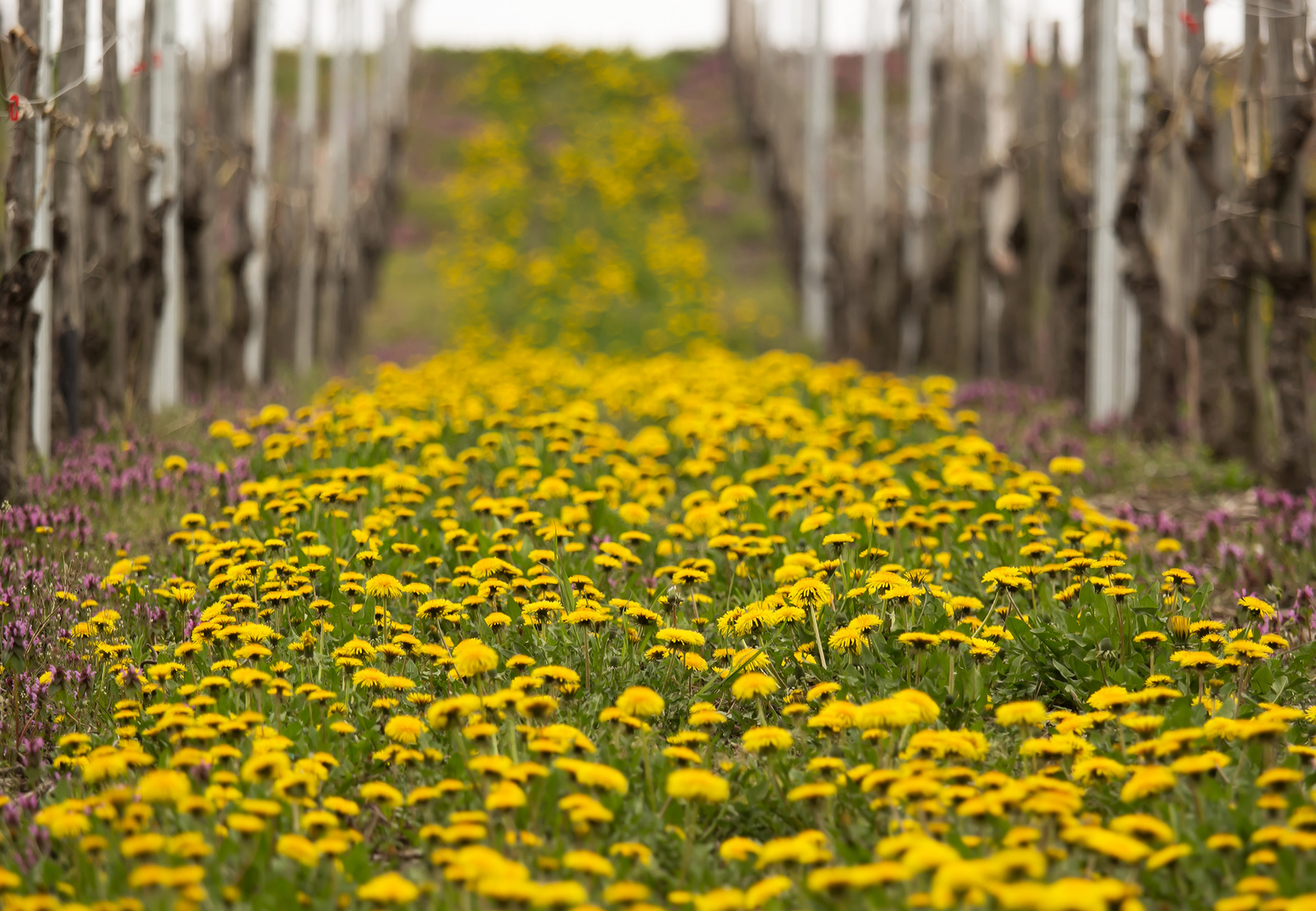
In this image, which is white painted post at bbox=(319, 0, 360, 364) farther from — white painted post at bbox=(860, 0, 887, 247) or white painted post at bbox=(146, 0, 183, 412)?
white painted post at bbox=(860, 0, 887, 247)

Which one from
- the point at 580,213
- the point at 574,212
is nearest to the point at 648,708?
the point at 580,213

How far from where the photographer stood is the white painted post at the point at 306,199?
653 inches

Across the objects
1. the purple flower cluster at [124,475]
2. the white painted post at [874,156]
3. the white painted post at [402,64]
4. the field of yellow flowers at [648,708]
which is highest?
the white painted post at [402,64]

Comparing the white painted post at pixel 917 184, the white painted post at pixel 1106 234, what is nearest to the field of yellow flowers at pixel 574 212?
the white painted post at pixel 917 184

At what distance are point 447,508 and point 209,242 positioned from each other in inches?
250

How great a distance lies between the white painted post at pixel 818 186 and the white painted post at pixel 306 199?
337 inches

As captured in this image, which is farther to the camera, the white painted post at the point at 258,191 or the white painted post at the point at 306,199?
the white painted post at the point at 306,199

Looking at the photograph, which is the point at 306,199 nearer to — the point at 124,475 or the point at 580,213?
the point at 124,475

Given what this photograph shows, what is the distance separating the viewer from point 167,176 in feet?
34.6

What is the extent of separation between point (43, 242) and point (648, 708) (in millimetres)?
5322

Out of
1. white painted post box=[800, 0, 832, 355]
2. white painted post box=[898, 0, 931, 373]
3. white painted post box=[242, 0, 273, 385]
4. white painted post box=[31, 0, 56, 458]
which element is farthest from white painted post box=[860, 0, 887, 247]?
white painted post box=[31, 0, 56, 458]

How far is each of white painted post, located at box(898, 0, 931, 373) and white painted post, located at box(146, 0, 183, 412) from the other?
935 cm

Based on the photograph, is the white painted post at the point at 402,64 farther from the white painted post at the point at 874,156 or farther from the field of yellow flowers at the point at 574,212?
the white painted post at the point at 874,156

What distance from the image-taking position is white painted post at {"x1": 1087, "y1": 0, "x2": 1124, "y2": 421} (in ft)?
35.1
